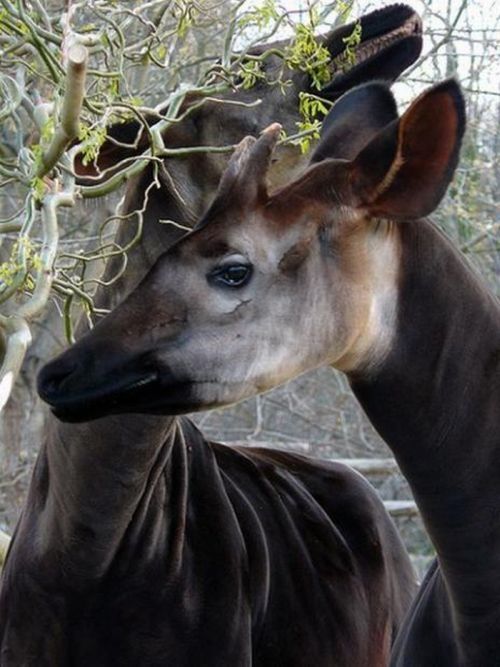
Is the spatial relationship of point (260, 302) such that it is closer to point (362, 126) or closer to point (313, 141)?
point (362, 126)

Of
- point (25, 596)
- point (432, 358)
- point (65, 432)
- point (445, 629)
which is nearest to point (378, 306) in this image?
point (432, 358)

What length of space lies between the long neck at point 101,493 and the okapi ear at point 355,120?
93 centimetres

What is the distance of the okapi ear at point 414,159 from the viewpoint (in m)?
3.31

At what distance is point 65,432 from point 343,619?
139cm

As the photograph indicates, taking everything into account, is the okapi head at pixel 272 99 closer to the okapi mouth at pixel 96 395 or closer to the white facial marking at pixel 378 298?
the white facial marking at pixel 378 298

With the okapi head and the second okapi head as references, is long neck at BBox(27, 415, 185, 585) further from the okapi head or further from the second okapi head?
the second okapi head

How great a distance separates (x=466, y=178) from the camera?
1080 centimetres

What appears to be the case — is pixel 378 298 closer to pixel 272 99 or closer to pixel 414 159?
pixel 414 159

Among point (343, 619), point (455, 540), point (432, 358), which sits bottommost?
point (343, 619)

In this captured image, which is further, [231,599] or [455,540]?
[231,599]

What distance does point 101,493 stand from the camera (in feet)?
14.6

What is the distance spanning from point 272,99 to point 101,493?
1172 millimetres

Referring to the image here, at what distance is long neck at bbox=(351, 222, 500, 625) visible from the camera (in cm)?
359

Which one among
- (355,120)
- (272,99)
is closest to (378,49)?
(272,99)
